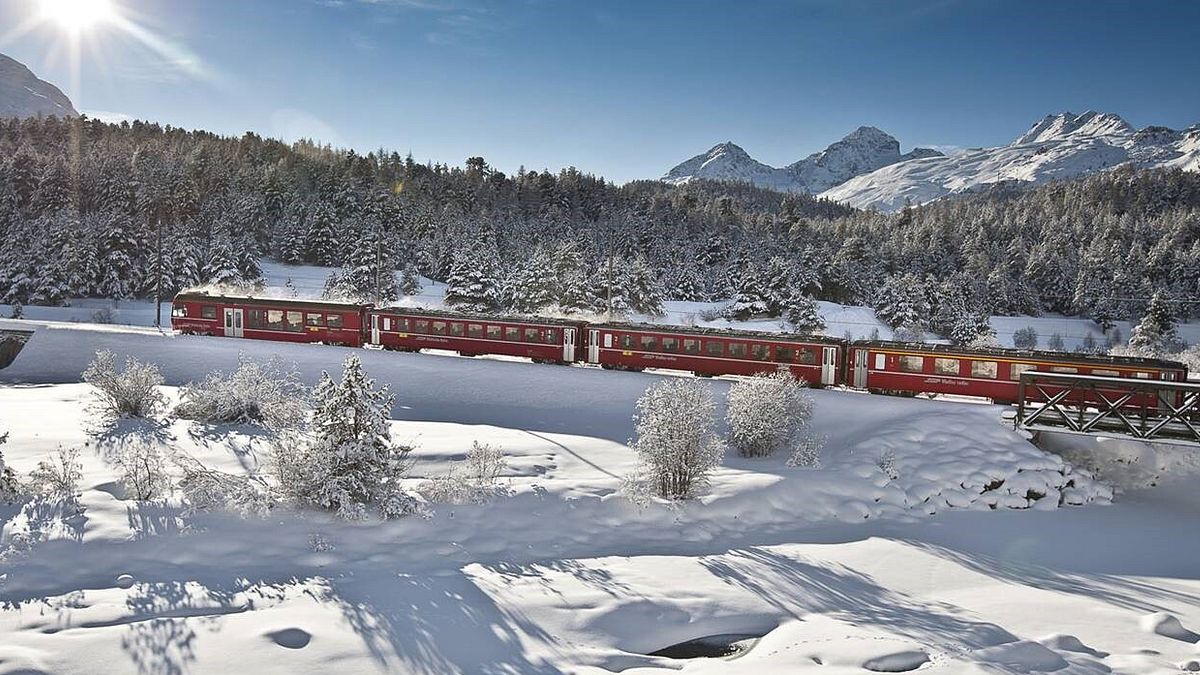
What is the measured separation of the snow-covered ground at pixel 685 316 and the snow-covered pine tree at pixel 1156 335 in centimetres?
593

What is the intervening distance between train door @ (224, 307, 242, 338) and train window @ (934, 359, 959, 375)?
3028 centimetres

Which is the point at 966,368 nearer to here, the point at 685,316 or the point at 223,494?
the point at 223,494

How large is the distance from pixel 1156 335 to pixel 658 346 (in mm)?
38645

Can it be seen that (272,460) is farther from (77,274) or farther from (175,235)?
(175,235)

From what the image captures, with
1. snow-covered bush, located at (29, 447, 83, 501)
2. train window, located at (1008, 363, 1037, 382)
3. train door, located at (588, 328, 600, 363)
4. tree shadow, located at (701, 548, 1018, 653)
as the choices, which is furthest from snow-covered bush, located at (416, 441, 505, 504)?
train window, located at (1008, 363, 1037, 382)

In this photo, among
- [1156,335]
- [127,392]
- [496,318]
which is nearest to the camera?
[127,392]

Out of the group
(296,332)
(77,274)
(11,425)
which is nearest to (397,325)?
(296,332)

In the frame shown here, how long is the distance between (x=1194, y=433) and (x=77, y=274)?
2555 inches

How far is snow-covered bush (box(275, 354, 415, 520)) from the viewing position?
45.5 ft

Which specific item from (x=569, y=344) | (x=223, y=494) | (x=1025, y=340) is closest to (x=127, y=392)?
(x=223, y=494)

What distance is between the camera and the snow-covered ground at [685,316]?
5077 centimetres

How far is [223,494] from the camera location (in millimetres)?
13812

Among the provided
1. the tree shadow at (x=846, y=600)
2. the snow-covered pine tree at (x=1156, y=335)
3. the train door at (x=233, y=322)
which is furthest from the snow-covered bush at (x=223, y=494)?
the snow-covered pine tree at (x=1156, y=335)

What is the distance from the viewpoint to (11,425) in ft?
66.8
